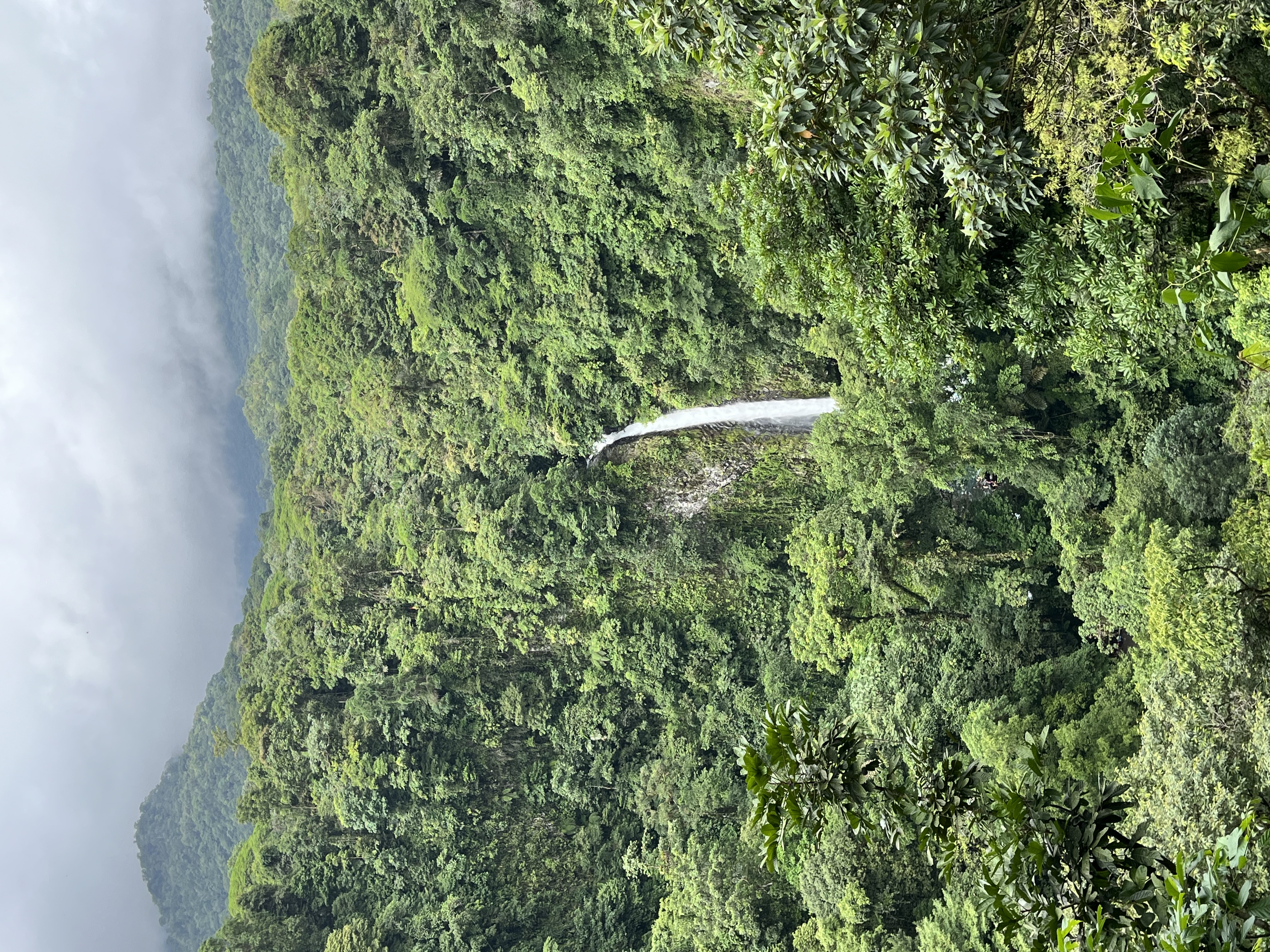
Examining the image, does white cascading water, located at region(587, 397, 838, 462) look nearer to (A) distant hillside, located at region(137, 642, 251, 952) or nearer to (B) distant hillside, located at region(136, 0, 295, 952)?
(B) distant hillside, located at region(136, 0, 295, 952)

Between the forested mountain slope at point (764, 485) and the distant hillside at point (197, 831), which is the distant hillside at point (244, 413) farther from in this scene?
the forested mountain slope at point (764, 485)

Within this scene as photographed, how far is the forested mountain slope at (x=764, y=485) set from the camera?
9.18 metres

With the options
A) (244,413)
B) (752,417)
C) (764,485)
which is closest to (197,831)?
(244,413)

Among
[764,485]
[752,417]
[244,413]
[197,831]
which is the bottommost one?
[197,831]

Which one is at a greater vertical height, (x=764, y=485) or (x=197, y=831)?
(x=764, y=485)

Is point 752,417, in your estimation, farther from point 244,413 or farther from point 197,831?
point 197,831

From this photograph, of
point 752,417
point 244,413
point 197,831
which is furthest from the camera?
point 244,413

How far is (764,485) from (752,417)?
288cm

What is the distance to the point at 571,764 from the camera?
35.7 metres

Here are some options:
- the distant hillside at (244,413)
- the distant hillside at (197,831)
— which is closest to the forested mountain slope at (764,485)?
the distant hillside at (244,413)

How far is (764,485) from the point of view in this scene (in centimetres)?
3128

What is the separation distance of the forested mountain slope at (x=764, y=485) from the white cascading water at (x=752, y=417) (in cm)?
50

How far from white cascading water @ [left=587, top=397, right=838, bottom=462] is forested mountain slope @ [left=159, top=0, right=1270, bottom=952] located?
1.64 feet

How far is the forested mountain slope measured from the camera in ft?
30.1
